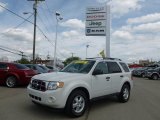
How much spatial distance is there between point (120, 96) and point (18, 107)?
3.98 meters

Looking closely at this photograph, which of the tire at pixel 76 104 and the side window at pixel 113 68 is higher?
the side window at pixel 113 68

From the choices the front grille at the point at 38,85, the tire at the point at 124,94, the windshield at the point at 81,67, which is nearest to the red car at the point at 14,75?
the windshield at the point at 81,67

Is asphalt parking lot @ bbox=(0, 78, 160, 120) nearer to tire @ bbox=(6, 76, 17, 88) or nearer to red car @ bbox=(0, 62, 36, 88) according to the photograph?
red car @ bbox=(0, 62, 36, 88)

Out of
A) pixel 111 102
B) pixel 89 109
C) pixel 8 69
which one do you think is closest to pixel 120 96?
pixel 111 102

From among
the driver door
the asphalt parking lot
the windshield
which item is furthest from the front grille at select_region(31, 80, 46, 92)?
the driver door

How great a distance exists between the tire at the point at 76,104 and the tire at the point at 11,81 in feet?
26.5

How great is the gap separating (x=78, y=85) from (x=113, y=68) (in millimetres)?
2505

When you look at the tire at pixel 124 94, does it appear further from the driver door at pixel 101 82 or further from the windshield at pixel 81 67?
the windshield at pixel 81 67

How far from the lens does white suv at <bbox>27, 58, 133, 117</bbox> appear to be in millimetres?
6913

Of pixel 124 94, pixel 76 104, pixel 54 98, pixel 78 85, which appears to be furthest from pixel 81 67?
pixel 124 94

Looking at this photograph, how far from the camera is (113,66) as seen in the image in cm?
948

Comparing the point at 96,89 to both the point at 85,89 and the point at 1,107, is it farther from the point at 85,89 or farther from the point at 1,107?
the point at 1,107

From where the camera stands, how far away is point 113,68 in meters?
9.42

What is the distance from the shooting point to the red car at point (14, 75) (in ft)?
48.0
